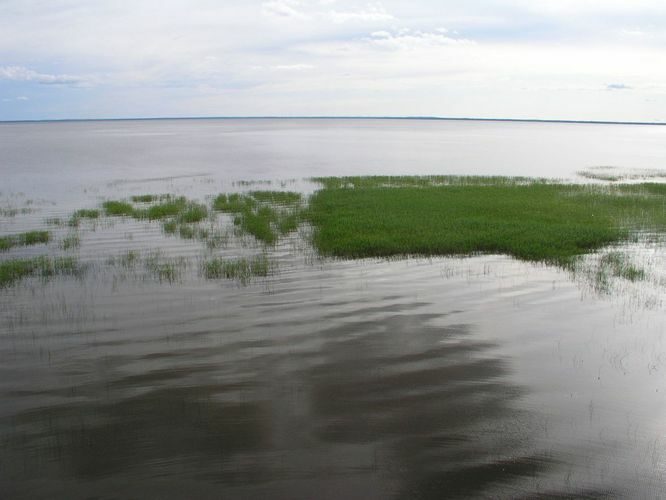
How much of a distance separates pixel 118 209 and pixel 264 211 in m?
7.24

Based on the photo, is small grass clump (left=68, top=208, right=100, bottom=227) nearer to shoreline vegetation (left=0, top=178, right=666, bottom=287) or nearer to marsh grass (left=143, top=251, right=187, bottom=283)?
shoreline vegetation (left=0, top=178, right=666, bottom=287)

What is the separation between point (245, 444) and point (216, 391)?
5.37ft

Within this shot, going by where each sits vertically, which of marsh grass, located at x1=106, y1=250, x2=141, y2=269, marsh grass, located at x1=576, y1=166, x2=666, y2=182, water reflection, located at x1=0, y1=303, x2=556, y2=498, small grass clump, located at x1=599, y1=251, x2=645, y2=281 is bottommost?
water reflection, located at x1=0, y1=303, x2=556, y2=498

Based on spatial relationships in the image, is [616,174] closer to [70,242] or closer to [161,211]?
[161,211]

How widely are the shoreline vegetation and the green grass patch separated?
42 millimetres

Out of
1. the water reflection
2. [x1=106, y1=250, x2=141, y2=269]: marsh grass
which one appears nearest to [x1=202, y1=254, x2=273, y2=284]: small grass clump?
[x1=106, y1=250, x2=141, y2=269]: marsh grass

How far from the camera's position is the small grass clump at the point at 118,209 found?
26562 mm

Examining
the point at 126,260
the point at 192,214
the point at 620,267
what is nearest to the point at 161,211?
the point at 192,214

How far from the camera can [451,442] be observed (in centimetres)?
767

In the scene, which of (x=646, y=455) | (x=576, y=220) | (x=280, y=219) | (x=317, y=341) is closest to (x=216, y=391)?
(x=317, y=341)

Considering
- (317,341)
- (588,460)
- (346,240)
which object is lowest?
(588,460)

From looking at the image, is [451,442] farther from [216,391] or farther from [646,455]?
[216,391]

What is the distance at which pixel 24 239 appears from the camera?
20.5 meters

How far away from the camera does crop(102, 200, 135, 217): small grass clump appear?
26562 mm
